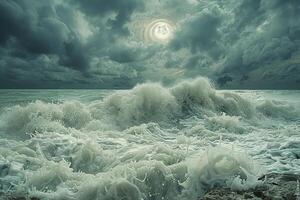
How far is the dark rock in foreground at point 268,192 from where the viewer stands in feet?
18.6

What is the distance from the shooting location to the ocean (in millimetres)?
6758

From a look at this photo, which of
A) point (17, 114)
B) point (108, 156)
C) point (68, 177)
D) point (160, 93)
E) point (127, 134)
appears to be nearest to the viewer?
point (68, 177)

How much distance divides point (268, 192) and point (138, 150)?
431cm

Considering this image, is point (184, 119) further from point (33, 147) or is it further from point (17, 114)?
point (33, 147)

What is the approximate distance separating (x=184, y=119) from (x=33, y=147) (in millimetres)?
9048

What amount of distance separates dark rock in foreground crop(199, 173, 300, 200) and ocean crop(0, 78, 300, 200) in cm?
22

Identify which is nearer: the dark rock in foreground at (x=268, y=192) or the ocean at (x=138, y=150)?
the dark rock in foreground at (x=268, y=192)

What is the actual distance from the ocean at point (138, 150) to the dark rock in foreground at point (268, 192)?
8.6 inches

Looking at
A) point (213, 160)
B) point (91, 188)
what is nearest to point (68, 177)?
point (91, 188)

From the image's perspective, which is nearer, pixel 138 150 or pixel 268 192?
pixel 268 192

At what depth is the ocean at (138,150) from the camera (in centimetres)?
676

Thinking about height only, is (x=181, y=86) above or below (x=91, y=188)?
above

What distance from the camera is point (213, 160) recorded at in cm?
694

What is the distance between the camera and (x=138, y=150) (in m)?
9.52
